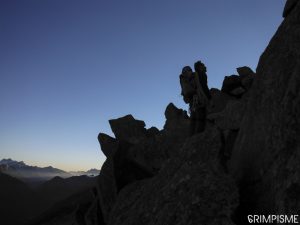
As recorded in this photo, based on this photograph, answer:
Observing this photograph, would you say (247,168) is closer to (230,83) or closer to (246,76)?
(246,76)

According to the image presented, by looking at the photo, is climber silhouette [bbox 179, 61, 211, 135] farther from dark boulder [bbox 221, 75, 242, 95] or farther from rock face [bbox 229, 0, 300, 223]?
dark boulder [bbox 221, 75, 242, 95]

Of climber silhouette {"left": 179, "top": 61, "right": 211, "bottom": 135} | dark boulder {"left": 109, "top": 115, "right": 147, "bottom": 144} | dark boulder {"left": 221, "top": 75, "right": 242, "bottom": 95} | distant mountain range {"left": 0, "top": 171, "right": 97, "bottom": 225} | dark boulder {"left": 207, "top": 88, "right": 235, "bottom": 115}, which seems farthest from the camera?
distant mountain range {"left": 0, "top": 171, "right": 97, "bottom": 225}

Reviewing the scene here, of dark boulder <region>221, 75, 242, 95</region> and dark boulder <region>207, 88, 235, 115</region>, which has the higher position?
dark boulder <region>221, 75, 242, 95</region>

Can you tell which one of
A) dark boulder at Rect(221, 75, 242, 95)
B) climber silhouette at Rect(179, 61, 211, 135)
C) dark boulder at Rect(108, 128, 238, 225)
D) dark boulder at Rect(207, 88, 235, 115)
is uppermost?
dark boulder at Rect(221, 75, 242, 95)

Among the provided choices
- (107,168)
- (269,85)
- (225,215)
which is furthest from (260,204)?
(107,168)

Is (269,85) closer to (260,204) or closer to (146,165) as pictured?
(260,204)

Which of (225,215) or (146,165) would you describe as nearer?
(225,215)

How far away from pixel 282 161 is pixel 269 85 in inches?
123

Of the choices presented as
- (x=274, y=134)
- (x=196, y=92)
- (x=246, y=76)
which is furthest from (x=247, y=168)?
(x=246, y=76)

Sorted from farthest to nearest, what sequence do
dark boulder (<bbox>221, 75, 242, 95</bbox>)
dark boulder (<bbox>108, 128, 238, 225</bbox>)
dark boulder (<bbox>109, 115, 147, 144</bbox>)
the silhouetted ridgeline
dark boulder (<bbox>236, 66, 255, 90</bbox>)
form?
1. dark boulder (<bbox>109, 115, 147, 144</bbox>)
2. dark boulder (<bbox>221, 75, 242, 95</bbox>)
3. dark boulder (<bbox>236, 66, 255, 90</bbox>)
4. dark boulder (<bbox>108, 128, 238, 225</bbox>)
5. the silhouetted ridgeline

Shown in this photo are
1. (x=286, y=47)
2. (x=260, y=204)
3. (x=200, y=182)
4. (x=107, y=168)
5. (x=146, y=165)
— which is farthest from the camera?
(x=146, y=165)

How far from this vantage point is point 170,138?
29.2 m

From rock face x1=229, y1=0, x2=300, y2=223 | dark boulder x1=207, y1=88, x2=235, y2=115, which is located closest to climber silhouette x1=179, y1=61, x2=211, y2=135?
rock face x1=229, y1=0, x2=300, y2=223

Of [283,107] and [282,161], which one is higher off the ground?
[283,107]
